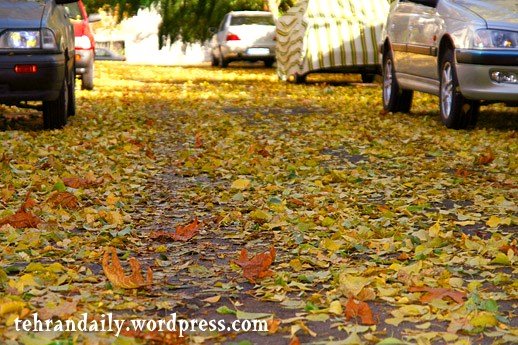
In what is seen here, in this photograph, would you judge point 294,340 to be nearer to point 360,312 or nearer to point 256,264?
point 360,312

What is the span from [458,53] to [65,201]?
569 centimetres

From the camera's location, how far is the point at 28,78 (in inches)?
472

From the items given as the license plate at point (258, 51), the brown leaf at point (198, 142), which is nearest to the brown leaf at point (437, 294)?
the brown leaf at point (198, 142)

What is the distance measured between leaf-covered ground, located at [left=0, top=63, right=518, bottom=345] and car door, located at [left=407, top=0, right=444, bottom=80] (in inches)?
28.1

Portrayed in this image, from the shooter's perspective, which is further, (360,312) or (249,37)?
(249,37)

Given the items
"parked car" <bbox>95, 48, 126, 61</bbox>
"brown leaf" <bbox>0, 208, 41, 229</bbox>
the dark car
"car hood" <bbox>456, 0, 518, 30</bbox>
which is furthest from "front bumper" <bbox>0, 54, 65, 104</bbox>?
"parked car" <bbox>95, 48, 126, 61</bbox>

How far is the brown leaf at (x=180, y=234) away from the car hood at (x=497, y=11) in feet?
19.8

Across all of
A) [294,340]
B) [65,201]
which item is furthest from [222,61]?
[294,340]

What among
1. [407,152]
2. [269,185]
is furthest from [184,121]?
[269,185]

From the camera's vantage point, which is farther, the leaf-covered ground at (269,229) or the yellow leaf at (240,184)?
the yellow leaf at (240,184)

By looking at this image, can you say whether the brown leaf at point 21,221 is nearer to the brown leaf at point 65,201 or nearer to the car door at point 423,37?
the brown leaf at point 65,201

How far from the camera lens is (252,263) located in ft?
19.1

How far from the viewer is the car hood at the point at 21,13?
12015mm

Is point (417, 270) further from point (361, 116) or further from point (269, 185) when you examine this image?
point (361, 116)
